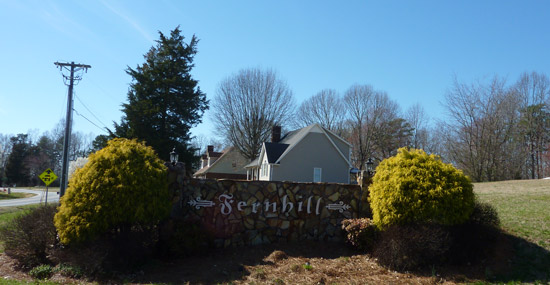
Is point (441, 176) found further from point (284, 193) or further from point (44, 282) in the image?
point (44, 282)

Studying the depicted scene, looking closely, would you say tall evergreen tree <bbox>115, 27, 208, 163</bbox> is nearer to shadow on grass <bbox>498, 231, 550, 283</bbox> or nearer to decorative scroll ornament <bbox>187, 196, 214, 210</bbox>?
decorative scroll ornament <bbox>187, 196, 214, 210</bbox>

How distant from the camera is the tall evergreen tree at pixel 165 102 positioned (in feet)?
87.0

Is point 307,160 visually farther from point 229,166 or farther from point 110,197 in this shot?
point 110,197

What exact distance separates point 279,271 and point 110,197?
11.8ft

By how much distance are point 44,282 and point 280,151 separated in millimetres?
24452

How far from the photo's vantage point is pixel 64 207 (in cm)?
737

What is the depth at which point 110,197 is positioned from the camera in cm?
727

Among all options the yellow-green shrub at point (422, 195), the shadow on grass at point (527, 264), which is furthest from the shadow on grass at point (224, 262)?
the shadow on grass at point (527, 264)

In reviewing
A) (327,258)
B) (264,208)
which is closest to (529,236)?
(327,258)

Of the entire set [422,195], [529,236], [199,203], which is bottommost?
[529,236]

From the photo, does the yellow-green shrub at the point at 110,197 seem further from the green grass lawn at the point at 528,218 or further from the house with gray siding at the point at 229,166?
the house with gray siding at the point at 229,166

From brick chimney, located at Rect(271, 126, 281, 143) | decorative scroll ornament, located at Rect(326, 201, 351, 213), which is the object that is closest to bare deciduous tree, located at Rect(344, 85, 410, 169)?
brick chimney, located at Rect(271, 126, 281, 143)

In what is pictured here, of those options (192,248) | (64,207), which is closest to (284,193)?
(192,248)

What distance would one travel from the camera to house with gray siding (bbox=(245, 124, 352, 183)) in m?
29.7
